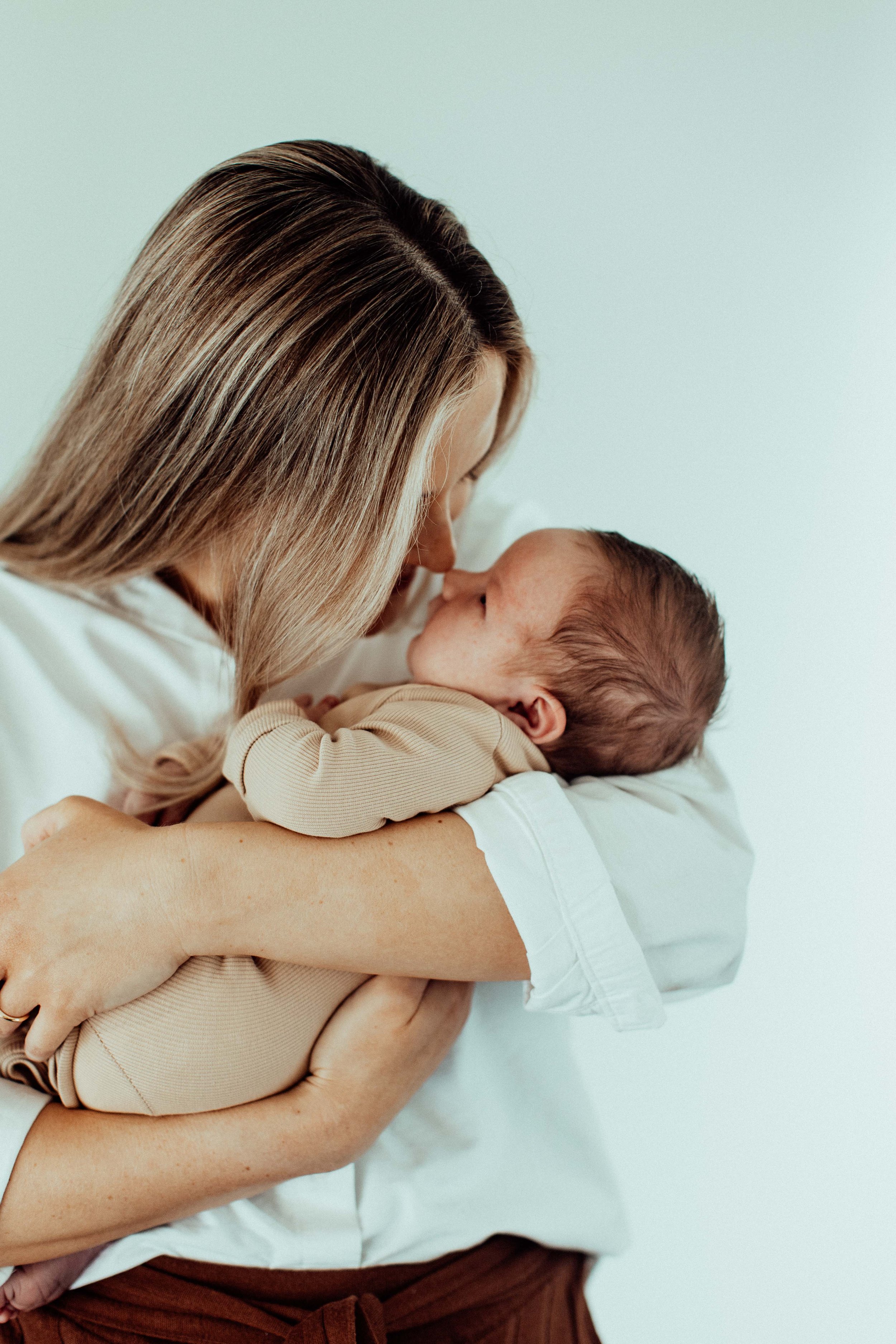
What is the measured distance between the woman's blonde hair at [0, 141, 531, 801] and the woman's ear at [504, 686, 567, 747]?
9.6 inches

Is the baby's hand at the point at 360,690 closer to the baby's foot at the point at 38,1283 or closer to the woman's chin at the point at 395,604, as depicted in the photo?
the woman's chin at the point at 395,604

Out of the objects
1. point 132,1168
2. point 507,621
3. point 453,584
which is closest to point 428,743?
point 507,621

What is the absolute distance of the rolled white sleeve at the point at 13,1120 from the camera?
90cm

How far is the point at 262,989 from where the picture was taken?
99 cm

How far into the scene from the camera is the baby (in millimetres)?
956

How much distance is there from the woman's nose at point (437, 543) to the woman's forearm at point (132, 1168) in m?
0.71

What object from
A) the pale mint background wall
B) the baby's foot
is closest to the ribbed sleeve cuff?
the baby's foot

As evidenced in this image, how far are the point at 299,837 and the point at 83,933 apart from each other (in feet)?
0.76

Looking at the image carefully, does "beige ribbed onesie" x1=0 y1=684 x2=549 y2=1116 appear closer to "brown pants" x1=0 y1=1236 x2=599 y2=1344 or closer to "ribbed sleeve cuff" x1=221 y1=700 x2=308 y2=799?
"ribbed sleeve cuff" x1=221 y1=700 x2=308 y2=799

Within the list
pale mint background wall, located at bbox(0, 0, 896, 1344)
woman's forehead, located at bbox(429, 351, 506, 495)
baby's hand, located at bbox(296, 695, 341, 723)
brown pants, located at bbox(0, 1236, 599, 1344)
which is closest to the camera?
brown pants, located at bbox(0, 1236, 599, 1344)

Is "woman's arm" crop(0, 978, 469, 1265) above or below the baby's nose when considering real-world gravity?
below

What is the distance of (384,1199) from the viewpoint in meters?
1.12

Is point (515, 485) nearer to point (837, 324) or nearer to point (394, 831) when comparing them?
point (837, 324)

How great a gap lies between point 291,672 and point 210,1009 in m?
0.44
